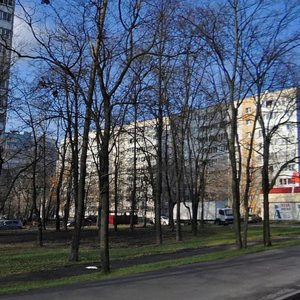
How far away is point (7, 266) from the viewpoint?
1825 centimetres

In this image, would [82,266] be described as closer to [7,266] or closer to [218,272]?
[7,266]

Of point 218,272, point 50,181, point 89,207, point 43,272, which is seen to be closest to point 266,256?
point 218,272

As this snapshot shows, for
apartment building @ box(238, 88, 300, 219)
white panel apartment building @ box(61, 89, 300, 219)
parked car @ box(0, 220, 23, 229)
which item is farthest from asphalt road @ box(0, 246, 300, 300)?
parked car @ box(0, 220, 23, 229)

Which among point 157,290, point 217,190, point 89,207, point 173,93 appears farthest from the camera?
point 89,207

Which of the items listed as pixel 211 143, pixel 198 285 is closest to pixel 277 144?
pixel 211 143

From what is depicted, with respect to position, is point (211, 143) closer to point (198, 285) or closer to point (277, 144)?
point (277, 144)

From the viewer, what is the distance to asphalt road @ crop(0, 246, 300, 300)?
9180mm

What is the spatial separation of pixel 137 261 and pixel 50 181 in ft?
139

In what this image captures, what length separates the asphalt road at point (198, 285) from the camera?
918 centimetres

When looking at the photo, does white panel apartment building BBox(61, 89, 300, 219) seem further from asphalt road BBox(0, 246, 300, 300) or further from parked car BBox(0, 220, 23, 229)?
parked car BBox(0, 220, 23, 229)

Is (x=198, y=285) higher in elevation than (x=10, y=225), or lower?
lower

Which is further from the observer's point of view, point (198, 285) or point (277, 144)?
point (277, 144)

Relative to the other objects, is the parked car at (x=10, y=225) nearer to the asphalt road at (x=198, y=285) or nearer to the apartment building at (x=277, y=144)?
the apartment building at (x=277, y=144)

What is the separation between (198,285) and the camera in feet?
34.6
